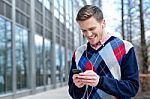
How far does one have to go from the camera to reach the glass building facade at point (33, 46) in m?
25.8

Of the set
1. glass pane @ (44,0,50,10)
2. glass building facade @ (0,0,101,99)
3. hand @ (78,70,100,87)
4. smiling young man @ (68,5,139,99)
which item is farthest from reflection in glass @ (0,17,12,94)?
hand @ (78,70,100,87)

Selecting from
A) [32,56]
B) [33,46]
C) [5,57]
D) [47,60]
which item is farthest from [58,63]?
[5,57]

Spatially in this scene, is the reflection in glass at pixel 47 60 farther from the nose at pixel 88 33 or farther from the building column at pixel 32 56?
the nose at pixel 88 33

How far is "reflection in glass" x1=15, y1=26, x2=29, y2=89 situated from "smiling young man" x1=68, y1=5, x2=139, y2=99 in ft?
84.0

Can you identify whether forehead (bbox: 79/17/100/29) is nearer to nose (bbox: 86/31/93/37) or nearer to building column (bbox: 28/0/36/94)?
nose (bbox: 86/31/93/37)

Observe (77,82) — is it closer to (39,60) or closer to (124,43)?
(124,43)

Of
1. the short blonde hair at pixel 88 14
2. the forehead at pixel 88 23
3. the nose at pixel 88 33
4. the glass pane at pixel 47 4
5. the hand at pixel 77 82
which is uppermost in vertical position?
the glass pane at pixel 47 4

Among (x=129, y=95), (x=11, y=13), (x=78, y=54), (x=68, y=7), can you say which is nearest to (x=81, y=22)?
(x=78, y=54)

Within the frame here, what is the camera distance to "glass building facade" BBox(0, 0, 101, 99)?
84.8 ft

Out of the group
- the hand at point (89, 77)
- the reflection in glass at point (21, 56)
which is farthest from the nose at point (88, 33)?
the reflection in glass at point (21, 56)

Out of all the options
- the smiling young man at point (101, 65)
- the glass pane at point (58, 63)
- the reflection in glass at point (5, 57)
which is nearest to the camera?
the smiling young man at point (101, 65)

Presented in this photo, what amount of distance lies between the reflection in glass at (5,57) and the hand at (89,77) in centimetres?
2223

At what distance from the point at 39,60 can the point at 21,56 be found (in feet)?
21.4

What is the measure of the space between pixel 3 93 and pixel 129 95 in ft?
74.0
